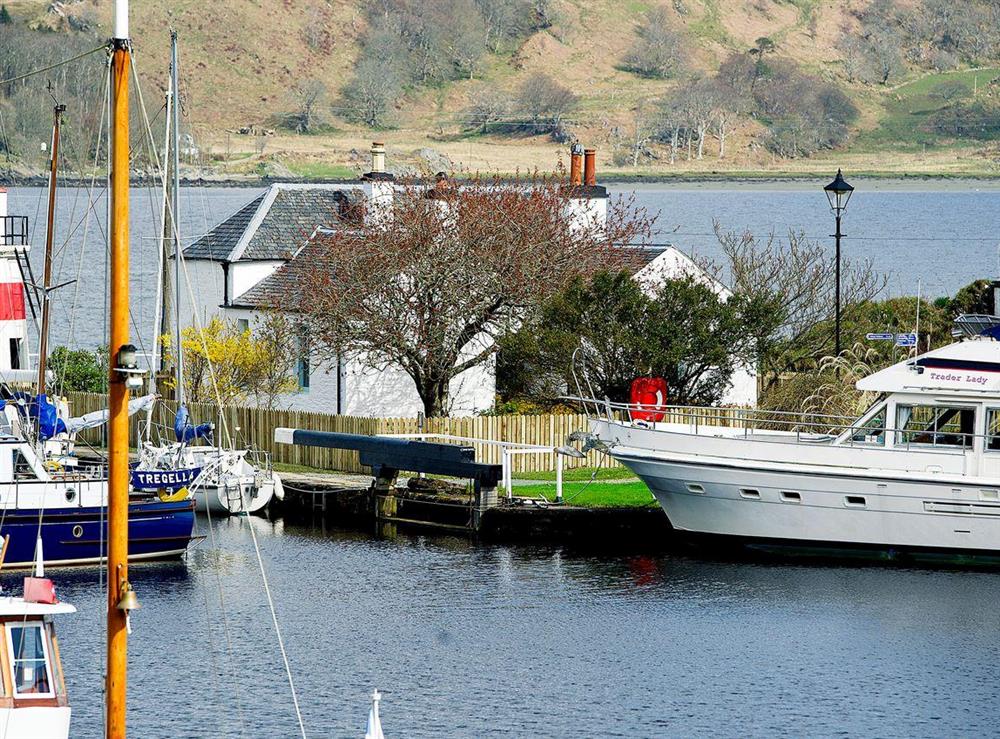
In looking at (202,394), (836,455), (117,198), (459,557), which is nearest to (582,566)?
(459,557)

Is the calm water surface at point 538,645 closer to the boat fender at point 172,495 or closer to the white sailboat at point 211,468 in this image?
the boat fender at point 172,495

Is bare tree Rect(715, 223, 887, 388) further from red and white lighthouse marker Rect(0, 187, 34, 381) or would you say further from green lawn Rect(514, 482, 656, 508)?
red and white lighthouse marker Rect(0, 187, 34, 381)

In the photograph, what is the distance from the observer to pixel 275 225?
179 ft

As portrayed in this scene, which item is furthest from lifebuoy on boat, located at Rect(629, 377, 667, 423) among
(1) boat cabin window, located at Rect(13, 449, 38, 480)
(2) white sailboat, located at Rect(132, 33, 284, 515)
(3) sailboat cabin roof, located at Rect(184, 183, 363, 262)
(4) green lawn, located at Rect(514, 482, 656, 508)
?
(3) sailboat cabin roof, located at Rect(184, 183, 363, 262)

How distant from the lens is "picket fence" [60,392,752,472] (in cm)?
4416

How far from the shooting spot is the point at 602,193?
2240 inches

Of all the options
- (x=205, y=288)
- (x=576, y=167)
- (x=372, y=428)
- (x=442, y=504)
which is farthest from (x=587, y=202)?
(x=442, y=504)

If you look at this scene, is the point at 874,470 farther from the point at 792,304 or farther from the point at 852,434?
the point at 792,304

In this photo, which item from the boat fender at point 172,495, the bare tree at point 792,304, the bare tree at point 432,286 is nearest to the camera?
the boat fender at point 172,495

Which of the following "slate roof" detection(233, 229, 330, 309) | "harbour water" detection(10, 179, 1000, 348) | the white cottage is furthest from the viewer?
"harbour water" detection(10, 179, 1000, 348)

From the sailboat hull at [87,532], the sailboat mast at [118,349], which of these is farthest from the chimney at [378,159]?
the sailboat mast at [118,349]

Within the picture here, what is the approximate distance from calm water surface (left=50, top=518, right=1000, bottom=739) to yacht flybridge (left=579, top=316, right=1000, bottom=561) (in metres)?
1.17

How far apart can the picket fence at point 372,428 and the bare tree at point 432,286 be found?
8.01 feet

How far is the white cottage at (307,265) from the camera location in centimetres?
4922
